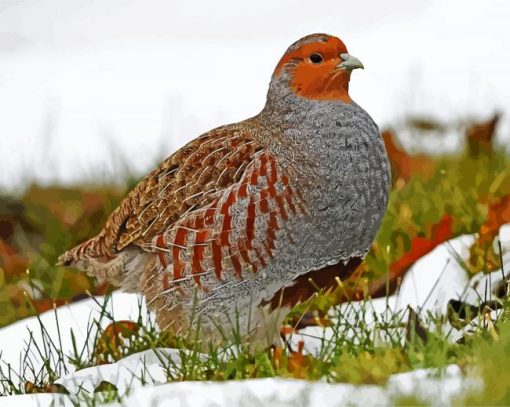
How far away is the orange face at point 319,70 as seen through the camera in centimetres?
602

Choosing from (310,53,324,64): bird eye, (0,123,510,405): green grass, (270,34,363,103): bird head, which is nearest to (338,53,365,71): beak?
(270,34,363,103): bird head

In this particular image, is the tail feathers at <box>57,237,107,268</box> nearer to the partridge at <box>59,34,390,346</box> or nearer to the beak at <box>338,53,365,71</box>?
the partridge at <box>59,34,390,346</box>

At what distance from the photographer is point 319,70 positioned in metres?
6.03

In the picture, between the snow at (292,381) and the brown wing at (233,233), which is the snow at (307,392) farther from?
the brown wing at (233,233)

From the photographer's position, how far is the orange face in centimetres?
602

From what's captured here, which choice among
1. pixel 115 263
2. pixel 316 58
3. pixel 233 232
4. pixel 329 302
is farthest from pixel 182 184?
pixel 329 302

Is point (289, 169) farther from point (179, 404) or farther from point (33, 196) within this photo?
point (33, 196)

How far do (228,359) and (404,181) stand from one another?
389 cm

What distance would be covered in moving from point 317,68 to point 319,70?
13 mm

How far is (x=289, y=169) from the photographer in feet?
19.2

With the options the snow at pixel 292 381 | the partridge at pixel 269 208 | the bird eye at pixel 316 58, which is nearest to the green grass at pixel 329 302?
the snow at pixel 292 381

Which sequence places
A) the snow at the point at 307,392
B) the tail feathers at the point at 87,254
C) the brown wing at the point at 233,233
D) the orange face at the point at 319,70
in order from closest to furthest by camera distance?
the snow at the point at 307,392, the brown wing at the point at 233,233, the orange face at the point at 319,70, the tail feathers at the point at 87,254

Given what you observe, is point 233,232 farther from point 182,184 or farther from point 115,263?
point 115,263

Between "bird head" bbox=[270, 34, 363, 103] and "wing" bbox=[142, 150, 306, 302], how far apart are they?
0.40 meters
